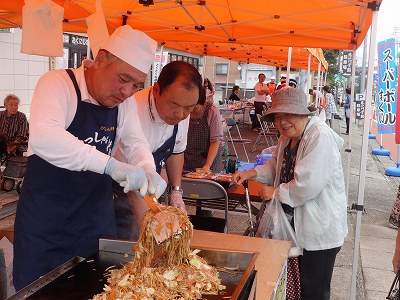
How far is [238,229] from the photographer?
21.0ft

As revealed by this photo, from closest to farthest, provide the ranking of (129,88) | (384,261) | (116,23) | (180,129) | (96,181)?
(129,88)
(96,181)
(180,129)
(384,261)
(116,23)

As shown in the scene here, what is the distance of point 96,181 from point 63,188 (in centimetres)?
16

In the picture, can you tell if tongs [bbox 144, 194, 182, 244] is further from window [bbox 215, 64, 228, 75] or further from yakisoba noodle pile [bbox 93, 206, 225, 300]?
window [bbox 215, 64, 228, 75]

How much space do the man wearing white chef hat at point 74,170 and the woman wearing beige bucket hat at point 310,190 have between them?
1.13m

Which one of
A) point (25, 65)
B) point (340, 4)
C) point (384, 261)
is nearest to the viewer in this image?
point (340, 4)

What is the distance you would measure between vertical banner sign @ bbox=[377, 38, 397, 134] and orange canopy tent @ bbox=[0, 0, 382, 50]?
5316 mm

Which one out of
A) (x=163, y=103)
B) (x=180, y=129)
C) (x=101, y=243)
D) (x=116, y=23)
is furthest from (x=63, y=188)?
(x=116, y=23)

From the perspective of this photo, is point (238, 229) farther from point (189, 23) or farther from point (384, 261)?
point (189, 23)

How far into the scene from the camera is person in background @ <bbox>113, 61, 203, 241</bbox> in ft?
8.20

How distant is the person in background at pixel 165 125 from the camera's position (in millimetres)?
2498

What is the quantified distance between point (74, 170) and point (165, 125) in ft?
3.27

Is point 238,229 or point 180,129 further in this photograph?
point 238,229

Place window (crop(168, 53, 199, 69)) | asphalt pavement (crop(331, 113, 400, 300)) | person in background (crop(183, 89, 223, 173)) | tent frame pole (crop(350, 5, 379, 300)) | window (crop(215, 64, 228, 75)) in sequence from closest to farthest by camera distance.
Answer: tent frame pole (crop(350, 5, 379, 300))
asphalt pavement (crop(331, 113, 400, 300))
person in background (crop(183, 89, 223, 173))
window (crop(168, 53, 199, 69))
window (crop(215, 64, 228, 75))

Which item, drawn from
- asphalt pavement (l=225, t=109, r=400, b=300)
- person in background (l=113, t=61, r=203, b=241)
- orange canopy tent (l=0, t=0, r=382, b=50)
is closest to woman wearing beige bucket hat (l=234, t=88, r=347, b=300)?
person in background (l=113, t=61, r=203, b=241)
